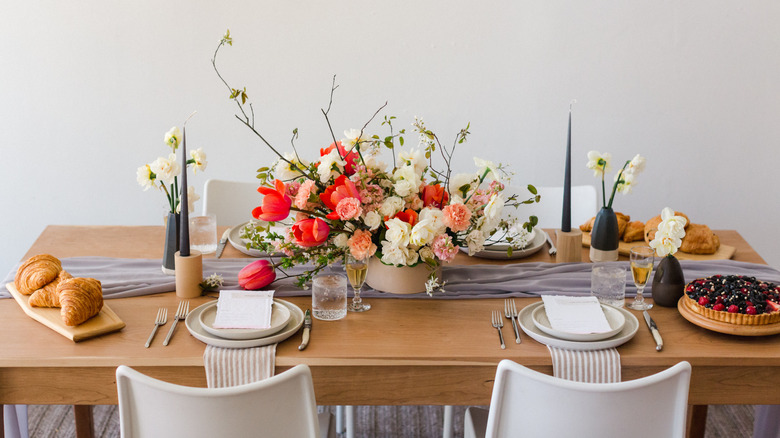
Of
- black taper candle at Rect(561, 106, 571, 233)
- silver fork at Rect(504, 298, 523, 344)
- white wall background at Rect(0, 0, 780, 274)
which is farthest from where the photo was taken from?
white wall background at Rect(0, 0, 780, 274)

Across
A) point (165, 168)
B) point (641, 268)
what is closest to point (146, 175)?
point (165, 168)

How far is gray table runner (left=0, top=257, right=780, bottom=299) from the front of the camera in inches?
69.3

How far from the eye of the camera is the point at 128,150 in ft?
10.2

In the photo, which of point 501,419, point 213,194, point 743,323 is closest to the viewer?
point 501,419

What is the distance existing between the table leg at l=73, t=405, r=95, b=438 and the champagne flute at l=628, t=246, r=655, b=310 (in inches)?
56.1

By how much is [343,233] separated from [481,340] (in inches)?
15.1

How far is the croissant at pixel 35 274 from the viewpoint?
5.37 ft

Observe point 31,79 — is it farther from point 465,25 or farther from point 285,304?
point 285,304

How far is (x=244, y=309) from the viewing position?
5.28 ft

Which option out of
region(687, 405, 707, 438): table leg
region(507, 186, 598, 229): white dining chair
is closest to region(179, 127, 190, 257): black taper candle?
region(507, 186, 598, 229): white dining chair

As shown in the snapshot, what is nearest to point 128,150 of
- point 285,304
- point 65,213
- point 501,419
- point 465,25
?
point 65,213

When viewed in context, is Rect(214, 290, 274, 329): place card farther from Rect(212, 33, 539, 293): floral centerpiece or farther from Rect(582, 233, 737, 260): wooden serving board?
Rect(582, 233, 737, 260): wooden serving board

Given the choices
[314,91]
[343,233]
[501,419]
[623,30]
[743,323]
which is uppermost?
[623,30]

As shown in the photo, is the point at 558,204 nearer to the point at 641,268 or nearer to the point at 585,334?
the point at 641,268
